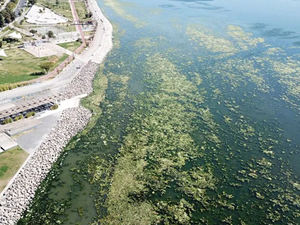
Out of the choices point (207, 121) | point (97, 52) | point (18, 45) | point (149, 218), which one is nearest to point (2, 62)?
point (18, 45)

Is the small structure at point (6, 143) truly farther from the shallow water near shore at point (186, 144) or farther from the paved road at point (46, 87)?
the paved road at point (46, 87)

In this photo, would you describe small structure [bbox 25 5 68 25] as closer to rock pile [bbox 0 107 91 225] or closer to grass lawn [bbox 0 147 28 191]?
rock pile [bbox 0 107 91 225]

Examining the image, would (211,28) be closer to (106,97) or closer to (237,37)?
(237,37)

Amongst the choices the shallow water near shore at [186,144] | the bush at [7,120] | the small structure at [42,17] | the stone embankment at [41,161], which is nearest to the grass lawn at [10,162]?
the stone embankment at [41,161]

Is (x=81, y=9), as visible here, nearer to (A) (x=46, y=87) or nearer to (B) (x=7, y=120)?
(A) (x=46, y=87)

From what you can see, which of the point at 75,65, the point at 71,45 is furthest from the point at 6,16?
the point at 75,65

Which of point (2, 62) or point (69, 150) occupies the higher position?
point (2, 62)

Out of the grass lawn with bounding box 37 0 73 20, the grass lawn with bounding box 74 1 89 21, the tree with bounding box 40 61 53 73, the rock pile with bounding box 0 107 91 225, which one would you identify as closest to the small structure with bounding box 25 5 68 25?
the grass lawn with bounding box 37 0 73 20
